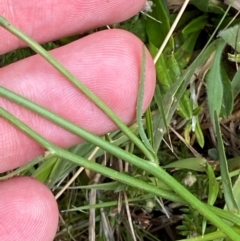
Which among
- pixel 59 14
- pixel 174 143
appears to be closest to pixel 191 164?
pixel 174 143

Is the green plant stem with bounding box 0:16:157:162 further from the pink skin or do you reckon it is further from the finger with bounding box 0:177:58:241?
the finger with bounding box 0:177:58:241

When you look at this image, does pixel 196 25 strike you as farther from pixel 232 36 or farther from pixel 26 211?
pixel 26 211

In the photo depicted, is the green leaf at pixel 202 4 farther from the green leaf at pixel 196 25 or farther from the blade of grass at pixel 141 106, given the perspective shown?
the blade of grass at pixel 141 106

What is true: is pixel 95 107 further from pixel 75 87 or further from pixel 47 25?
pixel 47 25

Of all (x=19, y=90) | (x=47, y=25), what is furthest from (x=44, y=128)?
(x=47, y=25)

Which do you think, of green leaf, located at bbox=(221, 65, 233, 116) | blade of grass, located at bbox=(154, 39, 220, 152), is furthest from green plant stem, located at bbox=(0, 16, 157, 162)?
green leaf, located at bbox=(221, 65, 233, 116)

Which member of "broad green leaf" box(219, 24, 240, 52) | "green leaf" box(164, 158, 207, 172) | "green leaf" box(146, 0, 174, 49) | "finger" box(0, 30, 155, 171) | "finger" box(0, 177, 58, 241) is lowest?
"finger" box(0, 177, 58, 241)
